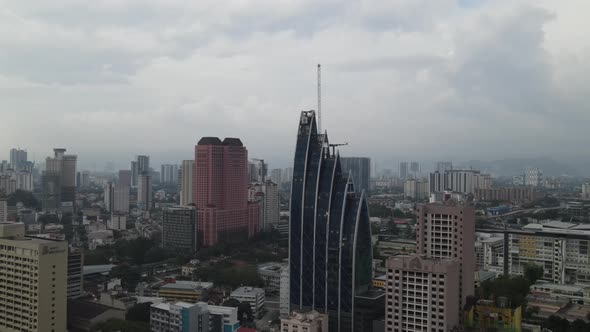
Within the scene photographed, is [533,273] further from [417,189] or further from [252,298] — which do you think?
[417,189]

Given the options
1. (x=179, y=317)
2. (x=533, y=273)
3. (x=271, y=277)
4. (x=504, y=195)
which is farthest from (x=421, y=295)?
(x=504, y=195)

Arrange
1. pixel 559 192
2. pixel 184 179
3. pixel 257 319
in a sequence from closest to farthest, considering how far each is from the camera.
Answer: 1. pixel 257 319
2. pixel 184 179
3. pixel 559 192

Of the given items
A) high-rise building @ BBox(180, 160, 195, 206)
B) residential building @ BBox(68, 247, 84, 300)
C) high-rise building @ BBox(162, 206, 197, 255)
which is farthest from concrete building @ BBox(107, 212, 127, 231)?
residential building @ BBox(68, 247, 84, 300)

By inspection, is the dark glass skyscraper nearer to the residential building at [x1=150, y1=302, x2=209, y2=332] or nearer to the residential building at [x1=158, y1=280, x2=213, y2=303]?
the residential building at [x1=150, y1=302, x2=209, y2=332]

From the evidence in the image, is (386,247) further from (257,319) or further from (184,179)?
(184,179)

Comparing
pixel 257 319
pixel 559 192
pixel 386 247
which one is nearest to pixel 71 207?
pixel 386 247

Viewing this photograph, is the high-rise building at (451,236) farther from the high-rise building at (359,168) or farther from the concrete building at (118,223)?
the high-rise building at (359,168)
